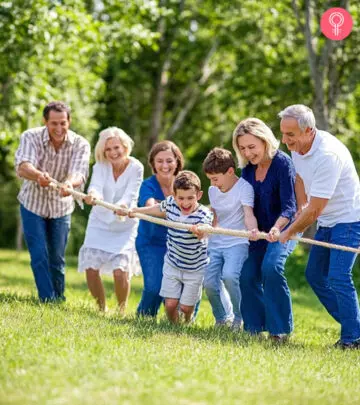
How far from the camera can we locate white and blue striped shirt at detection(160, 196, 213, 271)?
8195 millimetres

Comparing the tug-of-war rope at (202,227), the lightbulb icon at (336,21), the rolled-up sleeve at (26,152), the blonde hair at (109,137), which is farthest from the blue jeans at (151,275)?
the lightbulb icon at (336,21)

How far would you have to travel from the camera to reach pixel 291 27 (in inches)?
842

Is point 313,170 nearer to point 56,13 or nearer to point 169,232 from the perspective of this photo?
point 169,232

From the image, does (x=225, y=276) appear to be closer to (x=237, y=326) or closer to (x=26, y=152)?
(x=237, y=326)

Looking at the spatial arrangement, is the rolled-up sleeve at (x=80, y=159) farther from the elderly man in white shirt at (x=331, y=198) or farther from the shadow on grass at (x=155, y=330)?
the elderly man in white shirt at (x=331, y=198)

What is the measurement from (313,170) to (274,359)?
1.86 m

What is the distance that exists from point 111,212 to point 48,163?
88 centimetres

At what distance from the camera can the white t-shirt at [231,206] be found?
802 cm

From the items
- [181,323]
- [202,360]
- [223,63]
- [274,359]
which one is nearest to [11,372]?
[202,360]

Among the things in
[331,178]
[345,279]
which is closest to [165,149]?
[331,178]

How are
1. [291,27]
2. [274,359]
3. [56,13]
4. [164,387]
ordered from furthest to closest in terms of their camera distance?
[291,27]
[56,13]
[274,359]
[164,387]

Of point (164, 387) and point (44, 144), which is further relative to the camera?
point (44, 144)

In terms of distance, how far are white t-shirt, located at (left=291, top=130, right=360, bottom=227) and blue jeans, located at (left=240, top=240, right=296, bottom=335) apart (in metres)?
0.54

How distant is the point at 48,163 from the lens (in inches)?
371
